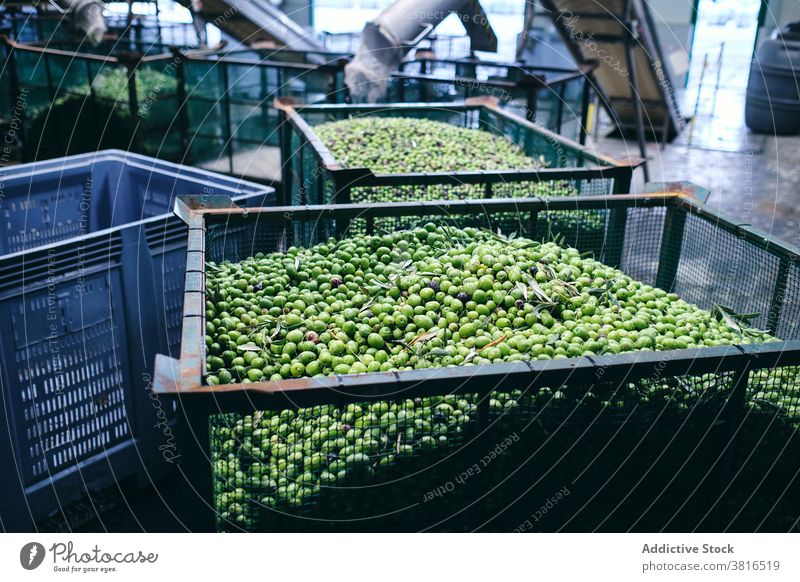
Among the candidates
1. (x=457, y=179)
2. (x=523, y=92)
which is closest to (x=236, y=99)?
(x=523, y=92)

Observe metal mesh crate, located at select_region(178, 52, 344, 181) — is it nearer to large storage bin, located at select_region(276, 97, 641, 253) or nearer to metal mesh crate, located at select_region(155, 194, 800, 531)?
large storage bin, located at select_region(276, 97, 641, 253)

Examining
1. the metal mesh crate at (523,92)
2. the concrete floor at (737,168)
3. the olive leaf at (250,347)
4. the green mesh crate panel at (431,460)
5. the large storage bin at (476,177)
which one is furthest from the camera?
the concrete floor at (737,168)

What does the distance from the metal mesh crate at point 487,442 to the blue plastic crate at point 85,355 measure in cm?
101

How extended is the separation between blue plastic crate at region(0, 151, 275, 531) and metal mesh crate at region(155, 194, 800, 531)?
3.30 feet

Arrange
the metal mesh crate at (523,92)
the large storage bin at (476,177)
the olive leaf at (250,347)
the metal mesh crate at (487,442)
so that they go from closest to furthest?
the metal mesh crate at (487,442) → the olive leaf at (250,347) → the large storage bin at (476,177) → the metal mesh crate at (523,92)

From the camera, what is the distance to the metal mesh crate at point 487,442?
207 centimetres

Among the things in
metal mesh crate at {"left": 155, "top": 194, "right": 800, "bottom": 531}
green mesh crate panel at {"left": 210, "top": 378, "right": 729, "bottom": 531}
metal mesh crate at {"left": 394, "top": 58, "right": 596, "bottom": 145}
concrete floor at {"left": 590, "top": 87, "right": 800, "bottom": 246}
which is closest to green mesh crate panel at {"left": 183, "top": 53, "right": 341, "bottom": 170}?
metal mesh crate at {"left": 394, "top": 58, "right": 596, "bottom": 145}

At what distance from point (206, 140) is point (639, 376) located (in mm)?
7703

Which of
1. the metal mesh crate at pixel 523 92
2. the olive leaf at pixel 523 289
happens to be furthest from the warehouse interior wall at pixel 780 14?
the olive leaf at pixel 523 289

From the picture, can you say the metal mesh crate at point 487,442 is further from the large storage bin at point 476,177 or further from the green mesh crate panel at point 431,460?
the large storage bin at point 476,177

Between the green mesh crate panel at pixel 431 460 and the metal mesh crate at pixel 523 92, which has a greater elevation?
the metal mesh crate at pixel 523 92

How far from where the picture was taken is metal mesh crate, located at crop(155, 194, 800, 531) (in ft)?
6.80

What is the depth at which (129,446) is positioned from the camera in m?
3.81

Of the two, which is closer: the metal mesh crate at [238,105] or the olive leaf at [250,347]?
the olive leaf at [250,347]
